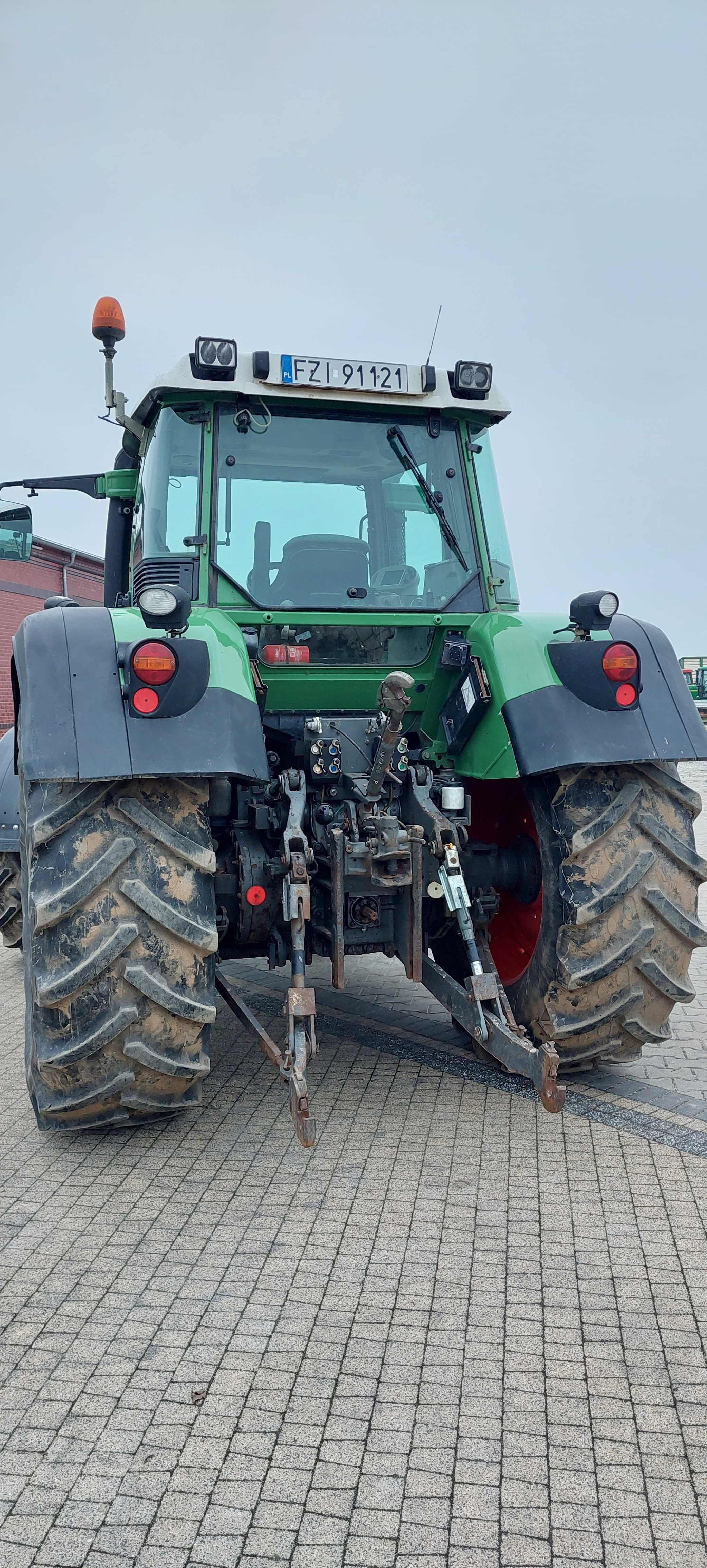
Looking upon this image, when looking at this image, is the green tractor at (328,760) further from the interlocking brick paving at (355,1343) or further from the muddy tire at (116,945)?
the interlocking brick paving at (355,1343)

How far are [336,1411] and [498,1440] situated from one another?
37 cm

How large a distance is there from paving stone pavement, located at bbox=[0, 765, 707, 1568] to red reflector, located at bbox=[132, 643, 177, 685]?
5.48ft

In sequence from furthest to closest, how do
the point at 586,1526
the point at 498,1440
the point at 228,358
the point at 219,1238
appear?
the point at 228,358, the point at 219,1238, the point at 498,1440, the point at 586,1526

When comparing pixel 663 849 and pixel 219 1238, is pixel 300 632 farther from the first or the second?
pixel 219 1238

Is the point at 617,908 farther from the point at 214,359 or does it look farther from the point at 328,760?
the point at 214,359

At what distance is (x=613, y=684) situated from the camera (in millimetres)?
4078

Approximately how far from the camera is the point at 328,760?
14.3 feet

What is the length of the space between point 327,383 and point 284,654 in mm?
1096

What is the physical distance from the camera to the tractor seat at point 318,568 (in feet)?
14.8

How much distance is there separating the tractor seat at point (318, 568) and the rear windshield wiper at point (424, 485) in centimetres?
35

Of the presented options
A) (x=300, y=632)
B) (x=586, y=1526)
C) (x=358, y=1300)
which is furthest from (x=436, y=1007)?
(x=586, y=1526)

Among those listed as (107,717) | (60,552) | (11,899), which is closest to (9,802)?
(11,899)

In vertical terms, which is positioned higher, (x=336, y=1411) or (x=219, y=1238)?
(x=219, y=1238)

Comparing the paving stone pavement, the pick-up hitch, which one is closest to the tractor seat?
the pick-up hitch
